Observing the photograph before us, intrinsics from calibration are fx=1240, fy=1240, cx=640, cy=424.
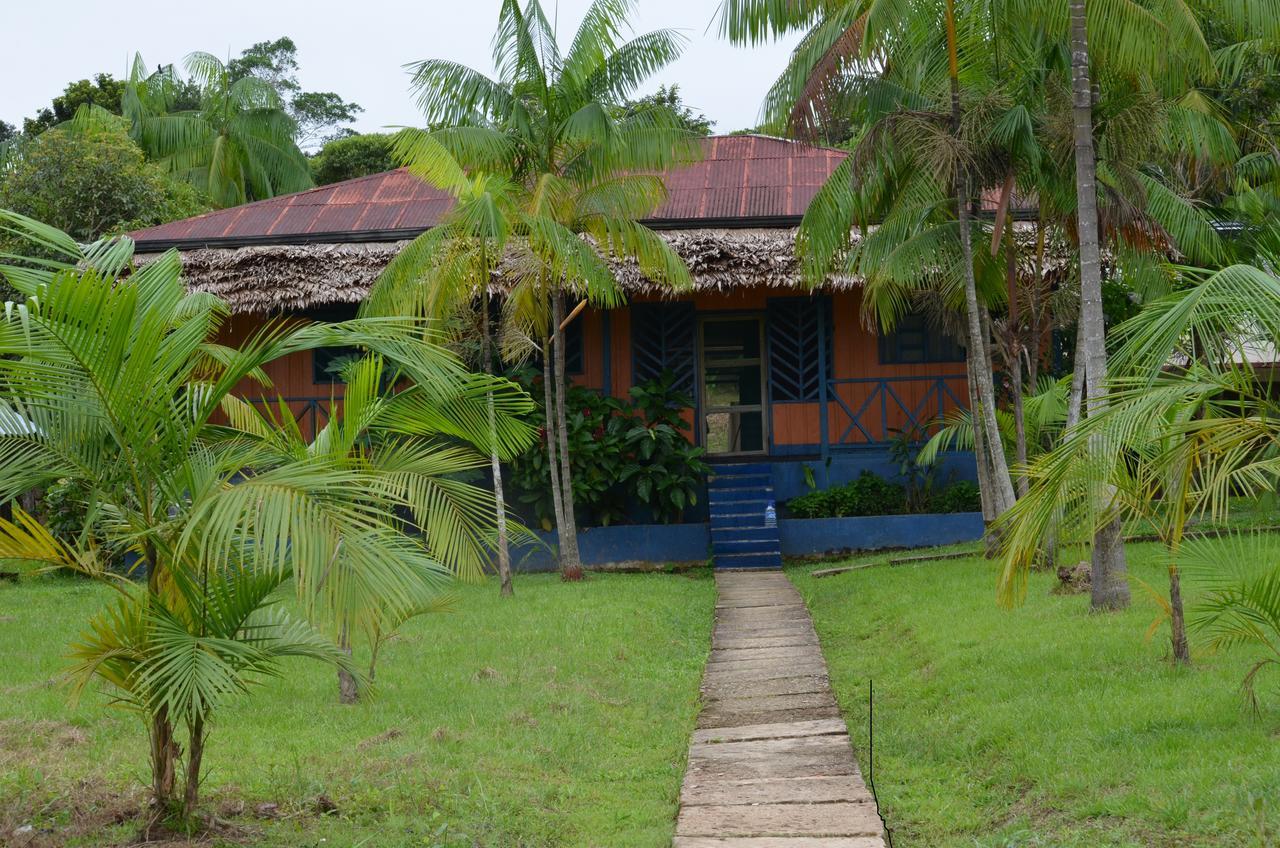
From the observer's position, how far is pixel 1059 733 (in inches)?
222

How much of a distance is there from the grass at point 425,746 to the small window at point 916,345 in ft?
21.3

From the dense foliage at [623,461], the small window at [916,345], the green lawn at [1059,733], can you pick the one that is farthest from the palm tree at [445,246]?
the small window at [916,345]

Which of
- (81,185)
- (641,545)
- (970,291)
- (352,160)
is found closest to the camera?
(970,291)

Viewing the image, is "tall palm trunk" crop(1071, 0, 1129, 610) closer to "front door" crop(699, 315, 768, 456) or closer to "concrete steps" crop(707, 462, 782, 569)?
"concrete steps" crop(707, 462, 782, 569)

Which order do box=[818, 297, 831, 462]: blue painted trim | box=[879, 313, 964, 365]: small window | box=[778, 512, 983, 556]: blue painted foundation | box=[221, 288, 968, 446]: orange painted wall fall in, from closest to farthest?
box=[778, 512, 983, 556]: blue painted foundation, box=[818, 297, 831, 462]: blue painted trim, box=[221, 288, 968, 446]: orange painted wall, box=[879, 313, 964, 365]: small window

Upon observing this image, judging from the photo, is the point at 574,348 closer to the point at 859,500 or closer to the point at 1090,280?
the point at 859,500

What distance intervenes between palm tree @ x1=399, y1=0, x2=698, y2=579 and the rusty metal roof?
249 cm

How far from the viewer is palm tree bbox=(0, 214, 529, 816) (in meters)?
4.09

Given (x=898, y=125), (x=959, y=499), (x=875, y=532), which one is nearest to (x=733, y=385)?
(x=875, y=532)

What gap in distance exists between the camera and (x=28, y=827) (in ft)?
15.3

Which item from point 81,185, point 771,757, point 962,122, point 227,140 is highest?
point 227,140

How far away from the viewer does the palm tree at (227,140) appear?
23.4m

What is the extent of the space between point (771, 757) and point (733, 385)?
10.1 m

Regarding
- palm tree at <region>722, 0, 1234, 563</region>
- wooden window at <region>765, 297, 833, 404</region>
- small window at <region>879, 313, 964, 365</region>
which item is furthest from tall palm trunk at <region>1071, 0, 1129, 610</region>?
small window at <region>879, 313, 964, 365</region>
